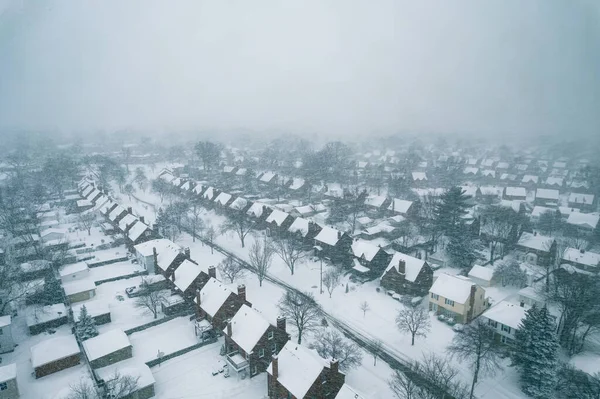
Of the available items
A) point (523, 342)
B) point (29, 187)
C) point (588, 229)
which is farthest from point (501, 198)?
point (29, 187)

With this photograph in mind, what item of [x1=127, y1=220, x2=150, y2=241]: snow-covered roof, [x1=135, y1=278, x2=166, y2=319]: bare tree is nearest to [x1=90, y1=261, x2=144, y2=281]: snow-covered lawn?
[x1=127, y1=220, x2=150, y2=241]: snow-covered roof

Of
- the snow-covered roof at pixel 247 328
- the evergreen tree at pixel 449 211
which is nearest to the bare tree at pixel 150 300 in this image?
the snow-covered roof at pixel 247 328

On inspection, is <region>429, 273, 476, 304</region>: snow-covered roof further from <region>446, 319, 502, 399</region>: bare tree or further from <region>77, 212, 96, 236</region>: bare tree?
<region>77, 212, 96, 236</region>: bare tree

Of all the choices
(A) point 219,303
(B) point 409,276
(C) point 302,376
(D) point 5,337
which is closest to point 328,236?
(B) point 409,276

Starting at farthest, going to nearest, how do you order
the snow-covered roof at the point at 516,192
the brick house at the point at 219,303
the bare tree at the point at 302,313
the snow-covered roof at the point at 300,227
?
the snow-covered roof at the point at 516,192
the snow-covered roof at the point at 300,227
the brick house at the point at 219,303
the bare tree at the point at 302,313

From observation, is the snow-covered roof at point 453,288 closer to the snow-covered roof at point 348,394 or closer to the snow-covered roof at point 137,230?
the snow-covered roof at point 348,394

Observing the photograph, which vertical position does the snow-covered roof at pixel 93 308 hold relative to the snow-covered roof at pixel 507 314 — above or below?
below

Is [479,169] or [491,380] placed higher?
[479,169]

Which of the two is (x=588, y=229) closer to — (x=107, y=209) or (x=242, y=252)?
(x=242, y=252)
